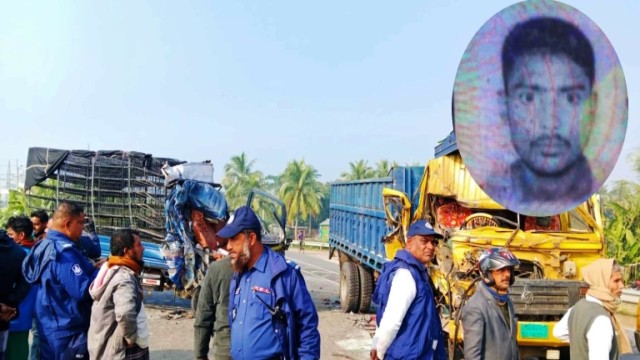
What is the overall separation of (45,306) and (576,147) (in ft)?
14.2

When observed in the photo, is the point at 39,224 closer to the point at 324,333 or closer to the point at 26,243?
the point at 26,243

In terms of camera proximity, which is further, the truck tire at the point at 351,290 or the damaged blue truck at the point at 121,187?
the truck tire at the point at 351,290

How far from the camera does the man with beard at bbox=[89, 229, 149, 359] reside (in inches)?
153

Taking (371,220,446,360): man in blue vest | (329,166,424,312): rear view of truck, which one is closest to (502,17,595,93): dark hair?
(371,220,446,360): man in blue vest

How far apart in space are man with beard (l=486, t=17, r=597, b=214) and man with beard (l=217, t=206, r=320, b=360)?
2.25m

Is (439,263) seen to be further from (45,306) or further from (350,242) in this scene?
(350,242)

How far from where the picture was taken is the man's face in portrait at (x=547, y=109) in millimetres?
4633

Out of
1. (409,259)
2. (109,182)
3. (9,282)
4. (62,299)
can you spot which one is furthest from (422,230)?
(109,182)

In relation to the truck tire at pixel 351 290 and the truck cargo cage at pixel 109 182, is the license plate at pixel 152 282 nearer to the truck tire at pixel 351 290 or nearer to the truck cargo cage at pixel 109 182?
the truck cargo cage at pixel 109 182


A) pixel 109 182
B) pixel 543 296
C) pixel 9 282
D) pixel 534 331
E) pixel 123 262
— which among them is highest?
pixel 109 182

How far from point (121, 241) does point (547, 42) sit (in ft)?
→ 11.9

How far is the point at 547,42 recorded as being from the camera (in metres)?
4.61

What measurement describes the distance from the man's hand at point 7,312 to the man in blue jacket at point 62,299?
53 centimetres

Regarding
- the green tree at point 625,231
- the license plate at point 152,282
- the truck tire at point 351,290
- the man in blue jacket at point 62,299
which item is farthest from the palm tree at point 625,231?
the man in blue jacket at point 62,299
